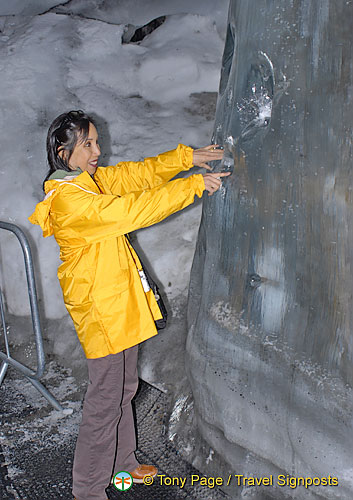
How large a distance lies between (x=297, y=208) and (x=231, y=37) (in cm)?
81

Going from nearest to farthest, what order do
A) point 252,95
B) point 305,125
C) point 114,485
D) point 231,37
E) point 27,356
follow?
point 305,125 → point 252,95 → point 231,37 → point 114,485 → point 27,356

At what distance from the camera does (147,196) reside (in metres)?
2.12

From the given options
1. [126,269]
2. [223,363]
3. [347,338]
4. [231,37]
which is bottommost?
[223,363]

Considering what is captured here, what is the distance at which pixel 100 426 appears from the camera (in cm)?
239

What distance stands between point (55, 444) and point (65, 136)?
1.54 m

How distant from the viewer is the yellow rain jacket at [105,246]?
6.98ft

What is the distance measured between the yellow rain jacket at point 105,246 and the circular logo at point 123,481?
66cm

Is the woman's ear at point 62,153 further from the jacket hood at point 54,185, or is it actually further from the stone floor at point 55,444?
the stone floor at point 55,444

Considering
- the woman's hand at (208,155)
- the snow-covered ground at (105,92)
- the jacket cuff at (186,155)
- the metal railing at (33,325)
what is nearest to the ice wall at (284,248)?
the woman's hand at (208,155)

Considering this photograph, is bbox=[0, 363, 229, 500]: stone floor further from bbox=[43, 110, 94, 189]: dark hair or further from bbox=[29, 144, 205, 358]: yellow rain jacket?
bbox=[43, 110, 94, 189]: dark hair

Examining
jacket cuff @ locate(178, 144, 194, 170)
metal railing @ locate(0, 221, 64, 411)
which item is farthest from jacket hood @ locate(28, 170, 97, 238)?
metal railing @ locate(0, 221, 64, 411)

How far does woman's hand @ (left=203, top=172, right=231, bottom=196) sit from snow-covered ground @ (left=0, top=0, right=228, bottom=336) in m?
1.68

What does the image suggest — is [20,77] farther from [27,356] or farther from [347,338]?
[347,338]

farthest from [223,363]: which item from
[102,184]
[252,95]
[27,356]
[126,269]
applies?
[27,356]
